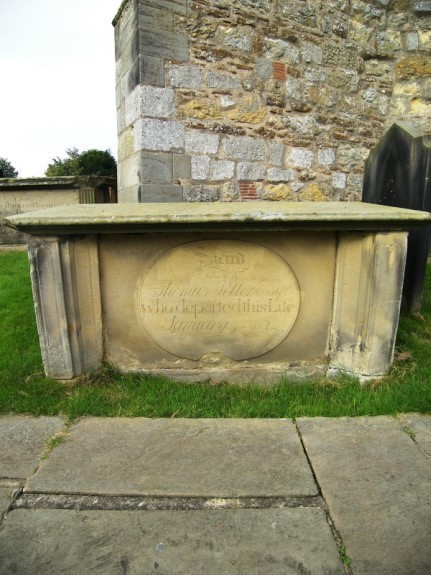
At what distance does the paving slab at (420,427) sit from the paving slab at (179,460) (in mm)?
559

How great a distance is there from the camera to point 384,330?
90.0 inches

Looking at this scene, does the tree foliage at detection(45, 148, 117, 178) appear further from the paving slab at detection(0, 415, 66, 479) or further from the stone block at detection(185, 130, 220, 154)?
the paving slab at detection(0, 415, 66, 479)

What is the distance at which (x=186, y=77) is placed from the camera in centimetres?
423

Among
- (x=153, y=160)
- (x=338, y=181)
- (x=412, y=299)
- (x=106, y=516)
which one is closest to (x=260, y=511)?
(x=106, y=516)

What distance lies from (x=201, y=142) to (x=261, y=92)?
106 cm

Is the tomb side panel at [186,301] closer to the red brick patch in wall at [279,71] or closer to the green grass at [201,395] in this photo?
the green grass at [201,395]

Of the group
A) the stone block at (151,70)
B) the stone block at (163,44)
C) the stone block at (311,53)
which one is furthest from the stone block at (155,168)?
the stone block at (311,53)

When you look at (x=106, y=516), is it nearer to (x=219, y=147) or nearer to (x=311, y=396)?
(x=311, y=396)

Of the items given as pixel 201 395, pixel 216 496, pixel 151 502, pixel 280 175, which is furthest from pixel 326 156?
pixel 151 502

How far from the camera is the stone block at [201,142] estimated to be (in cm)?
434

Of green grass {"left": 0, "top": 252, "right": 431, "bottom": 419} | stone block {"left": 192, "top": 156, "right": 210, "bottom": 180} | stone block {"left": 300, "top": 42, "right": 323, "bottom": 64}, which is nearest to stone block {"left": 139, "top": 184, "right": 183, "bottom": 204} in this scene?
stone block {"left": 192, "top": 156, "right": 210, "bottom": 180}

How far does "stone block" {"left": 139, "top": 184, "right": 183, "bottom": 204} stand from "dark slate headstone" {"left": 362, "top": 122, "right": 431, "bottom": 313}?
2.09 metres

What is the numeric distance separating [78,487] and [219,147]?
394cm

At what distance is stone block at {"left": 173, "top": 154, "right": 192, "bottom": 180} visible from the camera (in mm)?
4320
